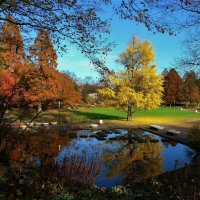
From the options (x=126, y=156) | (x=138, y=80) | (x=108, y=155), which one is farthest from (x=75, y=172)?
(x=138, y=80)

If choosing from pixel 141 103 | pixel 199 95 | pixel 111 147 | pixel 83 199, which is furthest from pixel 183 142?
pixel 199 95

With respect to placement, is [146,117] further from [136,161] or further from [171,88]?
[171,88]

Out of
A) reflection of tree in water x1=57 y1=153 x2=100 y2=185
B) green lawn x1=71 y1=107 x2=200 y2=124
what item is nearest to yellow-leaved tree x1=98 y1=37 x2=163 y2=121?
green lawn x1=71 y1=107 x2=200 y2=124

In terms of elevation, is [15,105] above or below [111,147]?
above

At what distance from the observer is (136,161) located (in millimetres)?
16203

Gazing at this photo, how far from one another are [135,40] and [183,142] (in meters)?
16.9

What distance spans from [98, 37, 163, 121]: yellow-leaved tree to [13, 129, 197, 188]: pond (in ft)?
23.9

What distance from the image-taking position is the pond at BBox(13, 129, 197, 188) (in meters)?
9.72

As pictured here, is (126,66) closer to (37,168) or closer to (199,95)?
(37,168)

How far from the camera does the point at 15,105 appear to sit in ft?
25.3

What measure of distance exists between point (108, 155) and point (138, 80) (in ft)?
61.8

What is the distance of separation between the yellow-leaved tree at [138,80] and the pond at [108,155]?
729cm

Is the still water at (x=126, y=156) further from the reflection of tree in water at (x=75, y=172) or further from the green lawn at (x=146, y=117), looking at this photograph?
the green lawn at (x=146, y=117)

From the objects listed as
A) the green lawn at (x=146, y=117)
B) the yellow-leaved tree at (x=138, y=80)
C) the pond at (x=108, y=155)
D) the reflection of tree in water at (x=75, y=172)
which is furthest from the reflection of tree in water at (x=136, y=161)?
the green lawn at (x=146, y=117)
